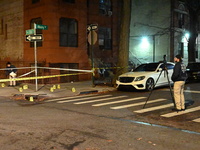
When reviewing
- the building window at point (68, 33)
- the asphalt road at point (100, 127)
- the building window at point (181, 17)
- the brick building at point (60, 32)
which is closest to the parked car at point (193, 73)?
the brick building at point (60, 32)

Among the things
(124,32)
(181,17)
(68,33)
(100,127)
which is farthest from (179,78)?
(181,17)

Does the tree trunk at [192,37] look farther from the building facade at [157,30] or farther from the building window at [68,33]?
the building window at [68,33]

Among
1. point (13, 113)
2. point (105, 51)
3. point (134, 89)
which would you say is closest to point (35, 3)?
point (105, 51)

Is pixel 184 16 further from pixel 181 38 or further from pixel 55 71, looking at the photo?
→ pixel 55 71

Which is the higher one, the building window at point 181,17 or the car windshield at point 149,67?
the building window at point 181,17

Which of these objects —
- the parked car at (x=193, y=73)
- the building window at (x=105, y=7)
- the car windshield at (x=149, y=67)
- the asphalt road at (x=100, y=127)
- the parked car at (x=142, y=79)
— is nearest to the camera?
the asphalt road at (x=100, y=127)

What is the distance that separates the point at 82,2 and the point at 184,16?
1396cm

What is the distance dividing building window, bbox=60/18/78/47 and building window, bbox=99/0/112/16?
3.34 m

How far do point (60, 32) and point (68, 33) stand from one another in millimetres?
694

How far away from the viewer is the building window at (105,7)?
21.0m

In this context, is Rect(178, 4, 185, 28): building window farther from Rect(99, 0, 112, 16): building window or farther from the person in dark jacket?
the person in dark jacket

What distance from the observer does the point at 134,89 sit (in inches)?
509

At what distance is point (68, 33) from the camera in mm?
18344

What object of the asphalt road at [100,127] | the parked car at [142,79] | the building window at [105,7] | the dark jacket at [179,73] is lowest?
the asphalt road at [100,127]
